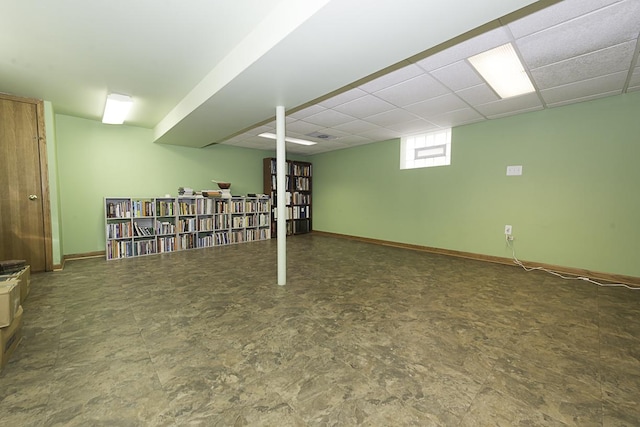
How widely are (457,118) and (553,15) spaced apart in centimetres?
246

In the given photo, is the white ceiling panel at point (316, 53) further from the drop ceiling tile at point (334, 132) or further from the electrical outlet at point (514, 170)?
the drop ceiling tile at point (334, 132)

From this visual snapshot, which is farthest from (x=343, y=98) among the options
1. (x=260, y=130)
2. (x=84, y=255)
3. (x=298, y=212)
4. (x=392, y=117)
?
(x=84, y=255)

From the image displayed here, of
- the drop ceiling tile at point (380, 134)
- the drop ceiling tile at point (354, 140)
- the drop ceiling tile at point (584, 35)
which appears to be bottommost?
the drop ceiling tile at point (354, 140)

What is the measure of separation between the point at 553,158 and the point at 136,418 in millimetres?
5419

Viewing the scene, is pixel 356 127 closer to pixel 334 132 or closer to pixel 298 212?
pixel 334 132

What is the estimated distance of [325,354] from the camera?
187 centimetres

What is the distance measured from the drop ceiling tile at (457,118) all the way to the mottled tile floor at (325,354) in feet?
8.31

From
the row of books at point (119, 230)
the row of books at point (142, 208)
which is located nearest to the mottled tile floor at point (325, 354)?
the row of books at point (119, 230)

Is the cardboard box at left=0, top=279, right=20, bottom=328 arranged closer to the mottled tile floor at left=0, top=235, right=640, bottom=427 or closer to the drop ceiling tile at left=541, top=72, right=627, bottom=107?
the mottled tile floor at left=0, top=235, right=640, bottom=427

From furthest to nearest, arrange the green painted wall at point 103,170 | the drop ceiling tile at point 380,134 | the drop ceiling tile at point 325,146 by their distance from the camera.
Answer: the drop ceiling tile at point 325,146
the drop ceiling tile at point 380,134
the green painted wall at point 103,170

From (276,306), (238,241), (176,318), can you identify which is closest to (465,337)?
(276,306)

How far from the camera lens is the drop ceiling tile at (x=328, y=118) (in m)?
4.20

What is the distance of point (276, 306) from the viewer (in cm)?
266

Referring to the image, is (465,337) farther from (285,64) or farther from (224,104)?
(224,104)
